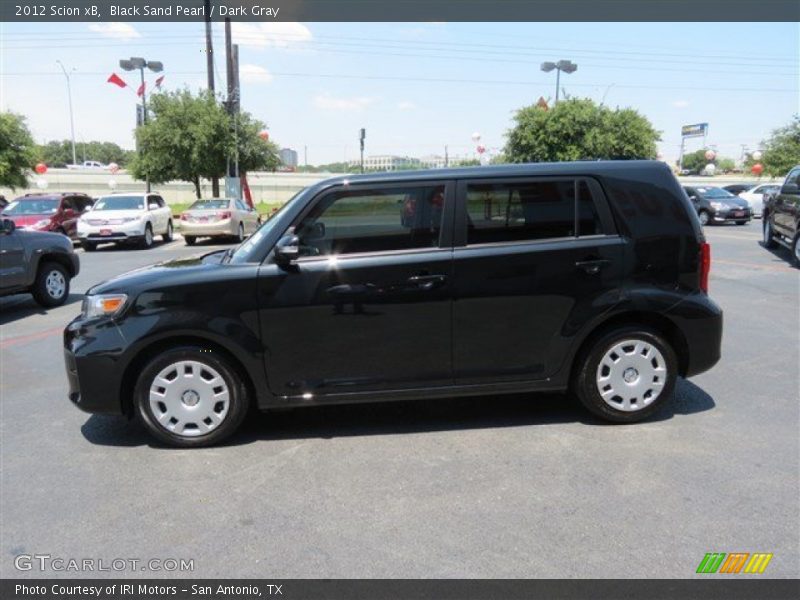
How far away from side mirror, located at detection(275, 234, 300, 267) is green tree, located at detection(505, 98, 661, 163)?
3110 cm

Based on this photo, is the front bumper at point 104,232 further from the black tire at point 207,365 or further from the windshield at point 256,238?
the black tire at point 207,365

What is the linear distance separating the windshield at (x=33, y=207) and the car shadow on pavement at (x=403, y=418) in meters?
17.6

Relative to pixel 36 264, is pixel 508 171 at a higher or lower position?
higher

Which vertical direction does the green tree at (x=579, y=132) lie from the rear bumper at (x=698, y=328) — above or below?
above

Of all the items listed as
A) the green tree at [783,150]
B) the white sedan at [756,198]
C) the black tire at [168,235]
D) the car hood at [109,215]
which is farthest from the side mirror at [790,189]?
the green tree at [783,150]

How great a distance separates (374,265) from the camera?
165 inches

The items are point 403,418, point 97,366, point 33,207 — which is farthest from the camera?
point 33,207

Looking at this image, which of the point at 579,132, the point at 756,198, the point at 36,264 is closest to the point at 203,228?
the point at 36,264

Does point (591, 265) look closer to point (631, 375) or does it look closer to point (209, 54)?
point (631, 375)

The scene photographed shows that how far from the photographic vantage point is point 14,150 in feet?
89.4

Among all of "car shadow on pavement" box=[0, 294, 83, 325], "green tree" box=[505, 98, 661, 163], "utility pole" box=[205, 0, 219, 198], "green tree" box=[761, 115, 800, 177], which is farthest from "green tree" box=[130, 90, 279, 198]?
"green tree" box=[761, 115, 800, 177]

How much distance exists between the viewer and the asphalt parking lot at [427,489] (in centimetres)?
301

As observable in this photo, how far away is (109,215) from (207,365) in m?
16.7

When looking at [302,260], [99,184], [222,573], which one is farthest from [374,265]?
[99,184]
